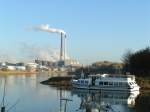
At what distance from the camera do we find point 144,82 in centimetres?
6031

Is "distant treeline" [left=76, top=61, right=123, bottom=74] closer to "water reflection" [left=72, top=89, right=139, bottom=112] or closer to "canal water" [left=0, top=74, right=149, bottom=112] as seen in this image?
"water reflection" [left=72, top=89, right=139, bottom=112]

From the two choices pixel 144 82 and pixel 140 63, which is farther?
pixel 140 63

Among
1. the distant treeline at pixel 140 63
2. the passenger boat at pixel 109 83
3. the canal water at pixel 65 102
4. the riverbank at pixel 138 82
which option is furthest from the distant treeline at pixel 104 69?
the canal water at pixel 65 102

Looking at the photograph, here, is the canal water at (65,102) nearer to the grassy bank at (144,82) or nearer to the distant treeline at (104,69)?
the grassy bank at (144,82)

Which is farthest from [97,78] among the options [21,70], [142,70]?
[21,70]

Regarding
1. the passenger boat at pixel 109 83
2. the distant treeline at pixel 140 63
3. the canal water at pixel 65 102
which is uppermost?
the distant treeline at pixel 140 63

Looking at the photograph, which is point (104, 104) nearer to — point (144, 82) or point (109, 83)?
point (109, 83)

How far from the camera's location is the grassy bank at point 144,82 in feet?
192

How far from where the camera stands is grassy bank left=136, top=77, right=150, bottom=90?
2303 inches

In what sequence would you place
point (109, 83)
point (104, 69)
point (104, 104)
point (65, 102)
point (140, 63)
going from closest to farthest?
point (65, 102), point (104, 104), point (109, 83), point (140, 63), point (104, 69)

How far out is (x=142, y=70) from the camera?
215ft

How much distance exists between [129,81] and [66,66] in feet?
435

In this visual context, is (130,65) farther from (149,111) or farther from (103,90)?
(149,111)

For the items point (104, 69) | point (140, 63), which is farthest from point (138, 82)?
point (104, 69)
